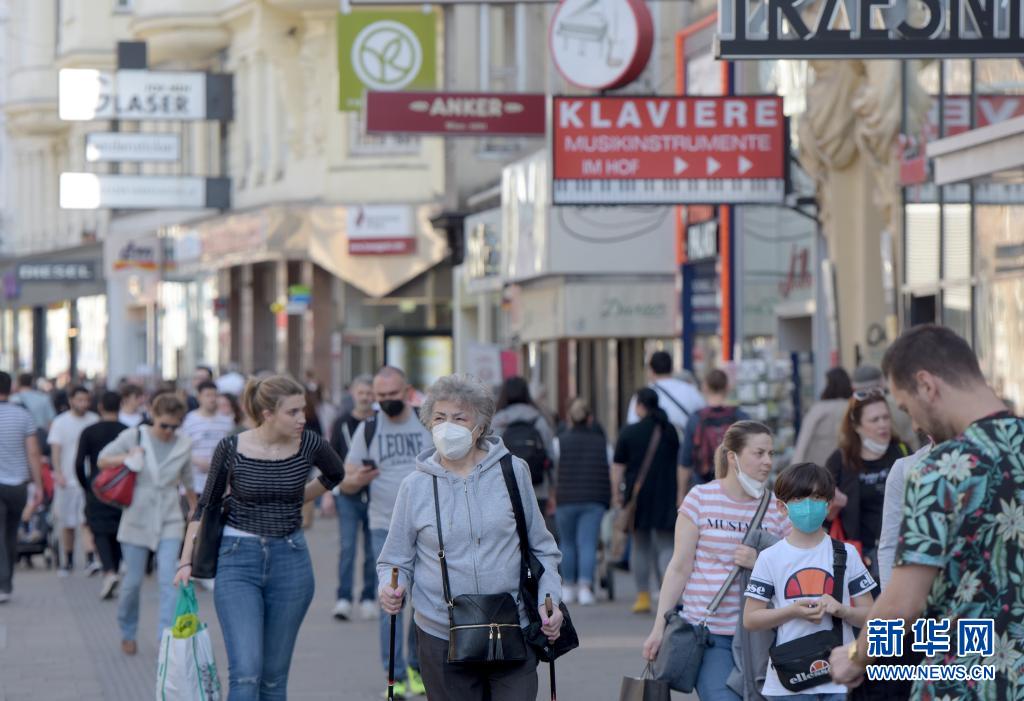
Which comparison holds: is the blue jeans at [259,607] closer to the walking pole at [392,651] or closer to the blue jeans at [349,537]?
the walking pole at [392,651]

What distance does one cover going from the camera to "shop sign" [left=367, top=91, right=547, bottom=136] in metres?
21.5

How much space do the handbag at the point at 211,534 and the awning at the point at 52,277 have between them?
42.7 metres

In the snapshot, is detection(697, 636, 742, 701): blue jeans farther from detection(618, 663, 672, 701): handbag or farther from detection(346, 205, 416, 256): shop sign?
detection(346, 205, 416, 256): shop sign

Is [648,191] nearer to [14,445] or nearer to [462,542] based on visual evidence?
[14,445]

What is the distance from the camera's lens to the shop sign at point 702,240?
23672mm

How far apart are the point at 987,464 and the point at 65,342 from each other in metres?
60.4

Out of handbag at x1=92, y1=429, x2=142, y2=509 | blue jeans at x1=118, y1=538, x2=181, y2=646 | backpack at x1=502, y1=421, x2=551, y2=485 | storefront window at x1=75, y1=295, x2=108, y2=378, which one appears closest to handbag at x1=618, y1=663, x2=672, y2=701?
blue jeans at x1=118, y1=538, x2=181, y2=646

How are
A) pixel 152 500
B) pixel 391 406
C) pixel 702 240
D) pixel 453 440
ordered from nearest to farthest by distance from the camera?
pixel 453 440, pixel 391 406, pixel 152 500, pixel 702 240

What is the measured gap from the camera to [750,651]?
7.19 meters

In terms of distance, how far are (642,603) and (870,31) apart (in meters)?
5.77

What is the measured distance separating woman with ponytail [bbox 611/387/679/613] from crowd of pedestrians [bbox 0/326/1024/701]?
17 mm

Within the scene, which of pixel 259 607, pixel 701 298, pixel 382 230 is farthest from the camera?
pixel 382 230

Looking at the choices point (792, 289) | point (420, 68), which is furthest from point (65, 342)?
point (792, 289)

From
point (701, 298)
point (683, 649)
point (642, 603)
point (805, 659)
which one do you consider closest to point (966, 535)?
point (805, 659)
